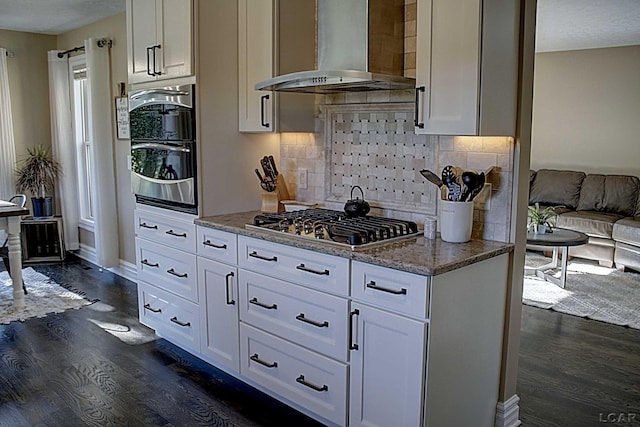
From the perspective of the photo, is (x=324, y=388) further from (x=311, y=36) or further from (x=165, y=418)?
(x=311, y=36)

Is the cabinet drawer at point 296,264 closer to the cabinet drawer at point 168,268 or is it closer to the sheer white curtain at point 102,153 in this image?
the cabinet drawer at point 168,268

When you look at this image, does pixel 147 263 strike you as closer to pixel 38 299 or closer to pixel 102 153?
pixel 38 299

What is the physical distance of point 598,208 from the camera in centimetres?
628

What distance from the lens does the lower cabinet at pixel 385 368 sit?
6.90ft

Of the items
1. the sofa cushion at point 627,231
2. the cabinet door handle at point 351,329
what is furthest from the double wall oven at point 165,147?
the sofa cushion at point 627,231

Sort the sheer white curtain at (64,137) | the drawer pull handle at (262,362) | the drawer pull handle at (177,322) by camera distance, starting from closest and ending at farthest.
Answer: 1. the drawer pull handle at (262,362)
2. the drawer pull handle at (177,322)
3. the sheer white curtain at (64,137)

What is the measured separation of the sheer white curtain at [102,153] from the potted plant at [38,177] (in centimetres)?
103

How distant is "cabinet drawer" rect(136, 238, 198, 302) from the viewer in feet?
10.6

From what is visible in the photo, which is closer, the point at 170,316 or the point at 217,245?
the point at 217,245

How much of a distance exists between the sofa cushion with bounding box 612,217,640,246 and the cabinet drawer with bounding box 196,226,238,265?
14.5 feet

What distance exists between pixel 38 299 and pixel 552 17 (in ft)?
17.3

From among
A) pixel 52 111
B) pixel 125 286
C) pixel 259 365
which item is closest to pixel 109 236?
pixel 125 286

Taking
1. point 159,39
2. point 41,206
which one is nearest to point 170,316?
point 159,39

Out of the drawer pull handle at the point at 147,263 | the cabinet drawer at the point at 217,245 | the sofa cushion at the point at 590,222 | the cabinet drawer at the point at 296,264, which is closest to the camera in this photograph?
the cabinet drawer at the point at 296,264
